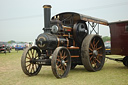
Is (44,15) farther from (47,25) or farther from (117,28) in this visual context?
(117,28)

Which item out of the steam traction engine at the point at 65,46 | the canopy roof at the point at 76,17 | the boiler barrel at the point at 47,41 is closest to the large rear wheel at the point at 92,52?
the steam traction engine at the point at 65,46

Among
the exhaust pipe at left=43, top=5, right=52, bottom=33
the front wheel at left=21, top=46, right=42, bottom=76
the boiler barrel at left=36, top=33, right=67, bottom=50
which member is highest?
the exhaust pipe at left=43, top=5, right=52, bottom=33

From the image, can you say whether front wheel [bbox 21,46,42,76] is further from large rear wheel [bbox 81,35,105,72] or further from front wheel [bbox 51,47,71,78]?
large rear wheel [bbox 81,35,105,72]

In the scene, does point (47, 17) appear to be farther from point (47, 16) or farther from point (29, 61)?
point (29, 61)

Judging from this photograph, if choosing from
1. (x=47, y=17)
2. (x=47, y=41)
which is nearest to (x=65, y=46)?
(x=47, y=41)

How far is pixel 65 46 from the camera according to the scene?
743 cm

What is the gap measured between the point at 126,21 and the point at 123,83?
3608 millimetres

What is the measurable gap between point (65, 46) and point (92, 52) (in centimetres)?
130

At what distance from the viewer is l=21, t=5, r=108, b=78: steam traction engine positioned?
21.9 ft

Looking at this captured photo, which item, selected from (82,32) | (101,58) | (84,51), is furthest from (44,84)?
(101,58)

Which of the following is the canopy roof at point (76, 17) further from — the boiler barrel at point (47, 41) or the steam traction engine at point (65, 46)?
the boiler barrel at point (47, 41)

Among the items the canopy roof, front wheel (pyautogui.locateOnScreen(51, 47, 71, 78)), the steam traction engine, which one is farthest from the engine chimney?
the canopy roof

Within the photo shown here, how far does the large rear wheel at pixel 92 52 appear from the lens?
7.52 m

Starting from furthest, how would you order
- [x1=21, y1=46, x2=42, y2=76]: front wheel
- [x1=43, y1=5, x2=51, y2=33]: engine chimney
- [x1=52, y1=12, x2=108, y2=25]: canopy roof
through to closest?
[x1=52, y1=12, x2=108, y2=25]: canopy roof, [x1=43, y1=5, x2=51, y2=33]: engine chimney, [x1=21, y1=46, x2=42, y2=76]: front wheel
